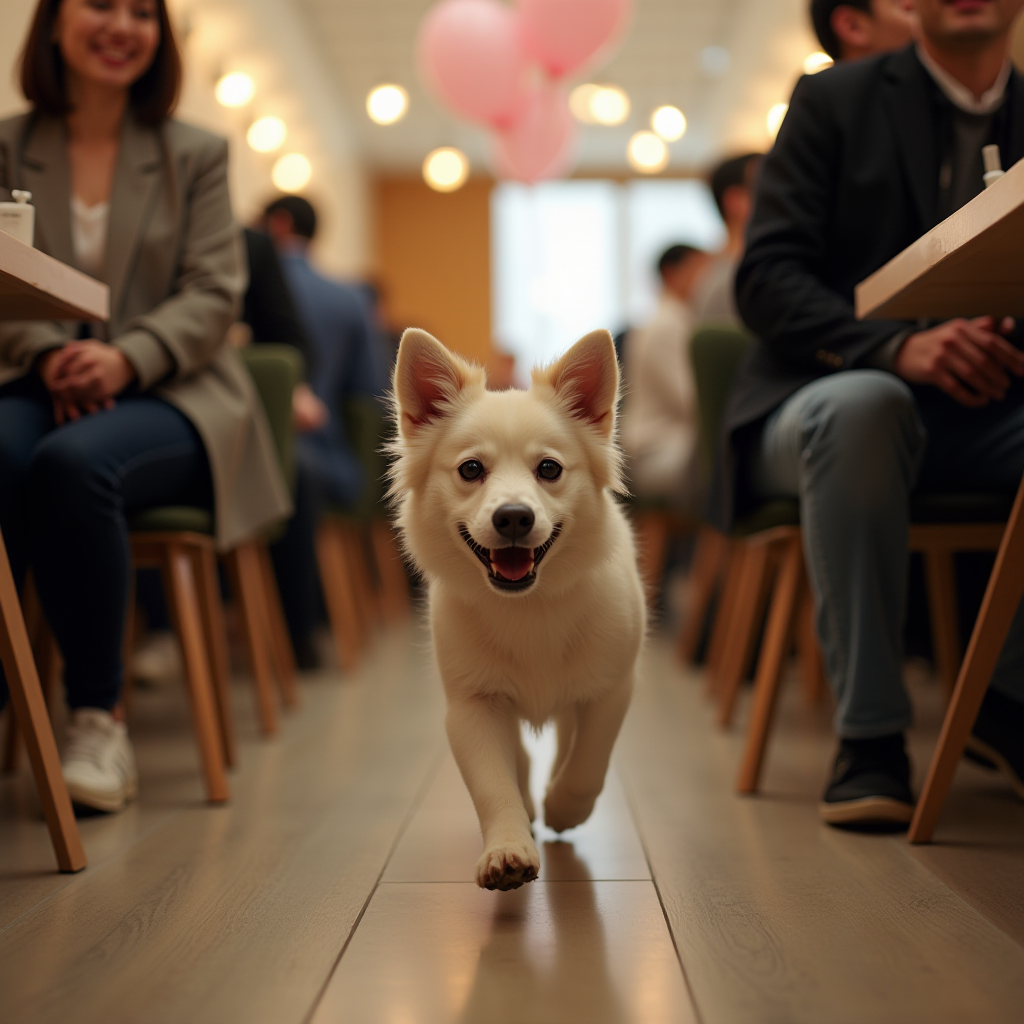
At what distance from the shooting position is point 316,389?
4.26m

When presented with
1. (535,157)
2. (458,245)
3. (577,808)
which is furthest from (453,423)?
(458,245)

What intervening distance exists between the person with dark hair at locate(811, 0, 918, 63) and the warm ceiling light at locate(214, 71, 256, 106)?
4.78m

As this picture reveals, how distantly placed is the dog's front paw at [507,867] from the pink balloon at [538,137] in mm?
5779

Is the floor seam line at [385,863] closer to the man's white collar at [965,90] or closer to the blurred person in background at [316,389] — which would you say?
the blurred person in background at [316,389]

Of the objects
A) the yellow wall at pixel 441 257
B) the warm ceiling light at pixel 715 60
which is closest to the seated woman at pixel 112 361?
the warm ceiling light at pixel 715 60

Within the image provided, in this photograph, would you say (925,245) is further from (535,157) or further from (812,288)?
(535,157)

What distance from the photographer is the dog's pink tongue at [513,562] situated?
4.95 feet

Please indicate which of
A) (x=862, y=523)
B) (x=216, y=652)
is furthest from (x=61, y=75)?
(x=862, y=523)

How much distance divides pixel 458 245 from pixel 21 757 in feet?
34.0

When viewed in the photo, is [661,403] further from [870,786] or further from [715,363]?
[870,786]

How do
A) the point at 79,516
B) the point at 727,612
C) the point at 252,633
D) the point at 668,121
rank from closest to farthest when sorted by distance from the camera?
the point at 79,516 → the point at 252,633 → the point at 727,612 → the point at 668,121

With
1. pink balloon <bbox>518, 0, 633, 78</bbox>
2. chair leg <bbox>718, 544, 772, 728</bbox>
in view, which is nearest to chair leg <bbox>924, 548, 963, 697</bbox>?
chair leg <bbox>718, 544, 772, 728</bbox>

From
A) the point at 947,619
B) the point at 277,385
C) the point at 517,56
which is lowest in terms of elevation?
the point at 947,619

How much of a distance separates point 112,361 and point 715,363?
1.42 metres
